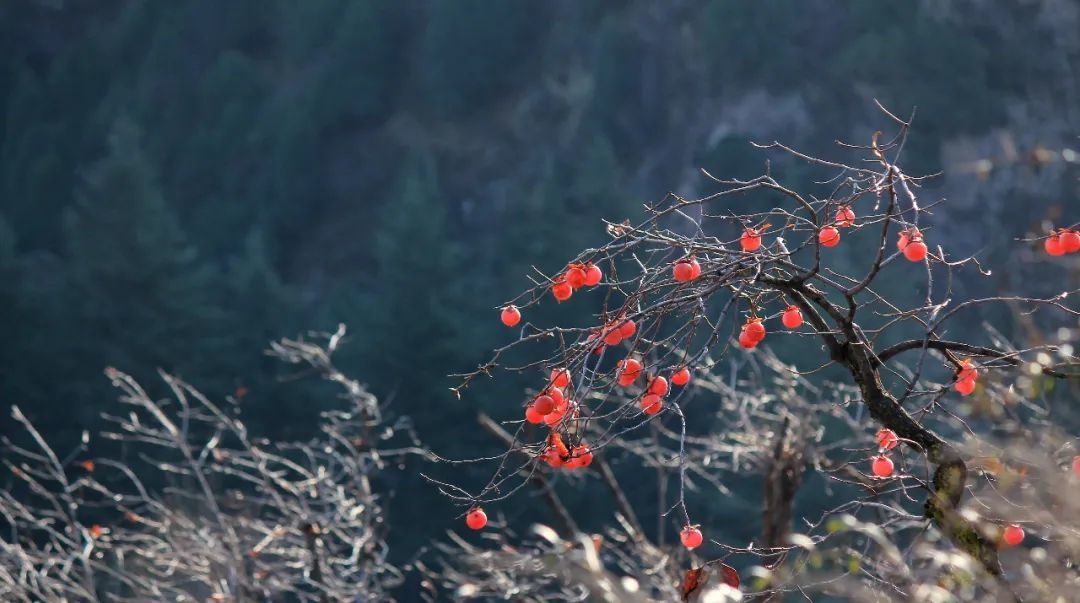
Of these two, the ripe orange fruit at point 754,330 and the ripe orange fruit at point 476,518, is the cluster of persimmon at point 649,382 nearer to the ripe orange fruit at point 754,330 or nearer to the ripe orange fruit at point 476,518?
the ripe orange fruit at point 754,330

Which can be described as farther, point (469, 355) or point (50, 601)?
point (469, 355)

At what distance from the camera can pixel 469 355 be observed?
1805cm

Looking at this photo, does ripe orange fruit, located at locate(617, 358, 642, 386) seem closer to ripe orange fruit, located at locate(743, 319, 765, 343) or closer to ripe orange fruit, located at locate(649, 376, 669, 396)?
ripe orange fruit, located at locate(649, 376, 669, 396)

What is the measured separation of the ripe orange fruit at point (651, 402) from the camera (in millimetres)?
2291

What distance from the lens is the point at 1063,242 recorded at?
2627 mm

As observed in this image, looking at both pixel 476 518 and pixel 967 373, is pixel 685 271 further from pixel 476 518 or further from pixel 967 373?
pixel 476 518

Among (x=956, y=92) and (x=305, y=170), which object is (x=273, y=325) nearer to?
(x=305, y=170)

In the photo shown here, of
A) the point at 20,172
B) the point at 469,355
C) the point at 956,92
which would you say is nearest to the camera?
the point at 469,355

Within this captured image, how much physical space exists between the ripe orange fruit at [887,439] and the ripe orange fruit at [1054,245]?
0.52 meters

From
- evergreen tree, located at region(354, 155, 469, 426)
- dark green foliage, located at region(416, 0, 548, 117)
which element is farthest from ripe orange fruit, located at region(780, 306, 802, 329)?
dark green foliage, located at region(416, 0, 548, 117)

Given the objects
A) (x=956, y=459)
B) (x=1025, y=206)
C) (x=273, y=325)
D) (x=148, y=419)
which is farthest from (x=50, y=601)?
(x=1025, y=206)

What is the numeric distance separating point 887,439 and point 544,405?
30.6 inches

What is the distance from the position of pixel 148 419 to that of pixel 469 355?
15.2 ft

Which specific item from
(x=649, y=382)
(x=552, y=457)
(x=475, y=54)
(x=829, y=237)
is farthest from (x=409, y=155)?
(x=649, y=382)
